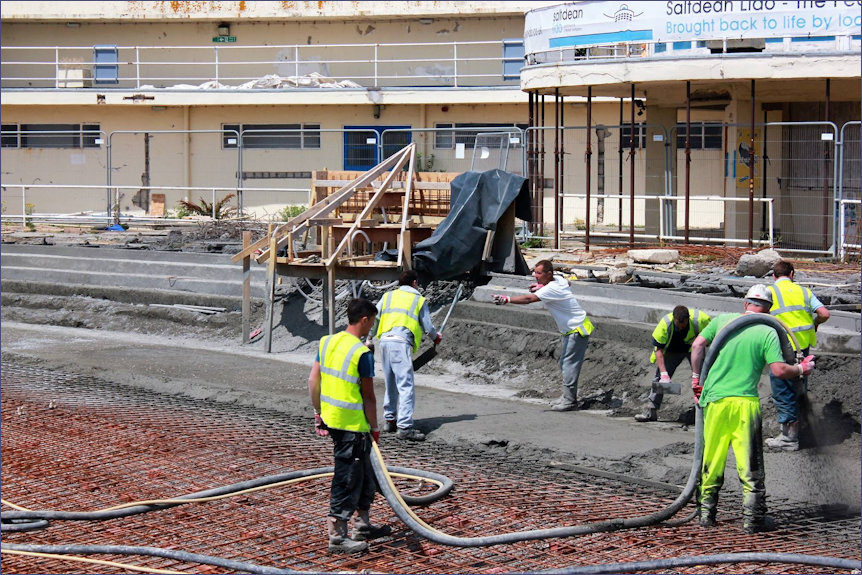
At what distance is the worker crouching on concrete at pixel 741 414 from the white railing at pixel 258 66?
2206 cm

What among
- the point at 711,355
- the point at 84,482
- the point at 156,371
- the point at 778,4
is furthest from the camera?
the point at 778,4

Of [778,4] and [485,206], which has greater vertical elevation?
[778,4]

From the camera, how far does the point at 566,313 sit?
1159 cm

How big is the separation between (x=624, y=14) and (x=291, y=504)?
13.0 meters

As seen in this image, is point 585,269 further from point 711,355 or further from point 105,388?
point 711,355

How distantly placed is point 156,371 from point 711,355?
28.3 feet

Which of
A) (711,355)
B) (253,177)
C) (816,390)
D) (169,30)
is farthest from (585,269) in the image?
(169,30)

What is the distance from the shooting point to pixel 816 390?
1066 centimetres

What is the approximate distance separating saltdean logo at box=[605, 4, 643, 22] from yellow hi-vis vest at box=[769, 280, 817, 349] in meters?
9.70

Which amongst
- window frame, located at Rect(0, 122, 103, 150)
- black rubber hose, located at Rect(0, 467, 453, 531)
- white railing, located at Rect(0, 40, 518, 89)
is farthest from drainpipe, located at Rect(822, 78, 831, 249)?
window frame, located at Rect(0, 122, 103, 150)

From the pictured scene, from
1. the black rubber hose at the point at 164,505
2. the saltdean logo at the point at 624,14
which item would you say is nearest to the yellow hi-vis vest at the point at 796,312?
the black rubber hose at the point at 164,505

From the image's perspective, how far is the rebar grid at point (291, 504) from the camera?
7.20m

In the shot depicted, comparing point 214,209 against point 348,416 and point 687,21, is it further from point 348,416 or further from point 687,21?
point 348,416

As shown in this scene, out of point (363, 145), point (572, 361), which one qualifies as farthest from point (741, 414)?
point (363, 145)
